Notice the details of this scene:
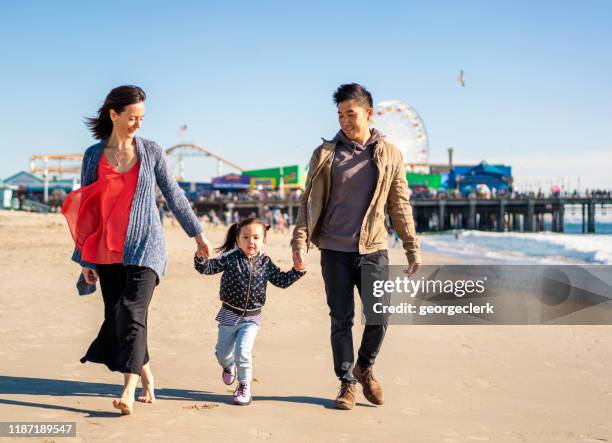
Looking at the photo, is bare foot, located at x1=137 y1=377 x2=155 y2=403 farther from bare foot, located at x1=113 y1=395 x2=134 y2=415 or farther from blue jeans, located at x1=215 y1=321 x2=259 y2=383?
blue jeans, located at x1=215 y1=321 x2=259 y2=383

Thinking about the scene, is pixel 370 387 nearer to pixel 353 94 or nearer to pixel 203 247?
pixel 203 247

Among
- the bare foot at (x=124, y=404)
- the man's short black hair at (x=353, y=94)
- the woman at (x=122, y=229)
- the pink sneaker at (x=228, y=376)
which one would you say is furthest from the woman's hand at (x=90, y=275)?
the man's short black hair at (x=353, y=94)

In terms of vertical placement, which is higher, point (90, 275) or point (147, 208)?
point (147, 208)

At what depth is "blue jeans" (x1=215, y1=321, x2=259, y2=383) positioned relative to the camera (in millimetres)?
3572

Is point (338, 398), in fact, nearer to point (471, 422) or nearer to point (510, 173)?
point (471, 422)

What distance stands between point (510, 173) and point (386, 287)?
7632 cm

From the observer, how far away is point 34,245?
16016 millimetres

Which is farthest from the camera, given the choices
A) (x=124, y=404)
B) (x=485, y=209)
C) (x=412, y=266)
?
(x=485, y=209)

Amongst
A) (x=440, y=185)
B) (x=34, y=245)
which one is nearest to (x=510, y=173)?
(x=440, y=185)

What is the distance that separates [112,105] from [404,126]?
71212mm

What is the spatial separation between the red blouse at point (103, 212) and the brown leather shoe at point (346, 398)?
4.10ft

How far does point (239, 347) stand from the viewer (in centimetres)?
362

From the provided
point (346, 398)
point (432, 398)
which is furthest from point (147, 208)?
point (432, 398)

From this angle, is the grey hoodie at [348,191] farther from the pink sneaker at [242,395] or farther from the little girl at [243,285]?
the pink sneaker at [242,395]
